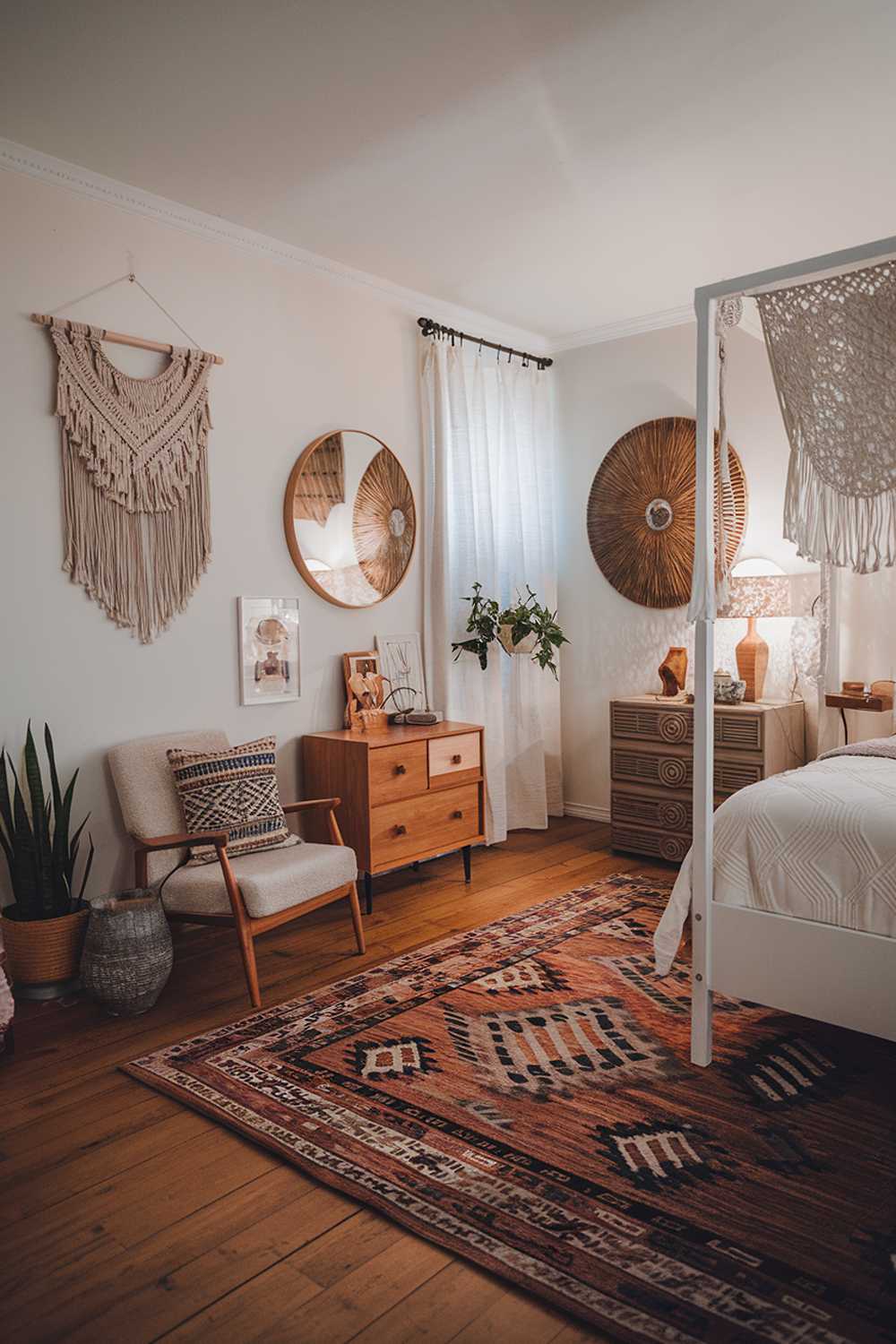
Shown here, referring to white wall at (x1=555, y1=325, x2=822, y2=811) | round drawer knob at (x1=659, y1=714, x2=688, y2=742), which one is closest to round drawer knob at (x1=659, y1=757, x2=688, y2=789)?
round drawer knob at (x1=659, y1=714, x2=688, y2=742)

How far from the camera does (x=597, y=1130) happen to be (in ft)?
7.38

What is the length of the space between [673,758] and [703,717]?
7.22 ft

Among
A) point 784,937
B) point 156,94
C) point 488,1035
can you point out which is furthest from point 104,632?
point 784,937

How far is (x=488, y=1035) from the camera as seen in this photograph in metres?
2.77

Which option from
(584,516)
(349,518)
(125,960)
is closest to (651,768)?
(584,516)

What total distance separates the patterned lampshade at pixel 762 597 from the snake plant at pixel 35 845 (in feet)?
9.58

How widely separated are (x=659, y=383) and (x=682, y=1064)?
367 centimetres

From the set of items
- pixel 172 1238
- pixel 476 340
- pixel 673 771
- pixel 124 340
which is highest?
pixel 476 340

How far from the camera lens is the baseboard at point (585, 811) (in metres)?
5.51

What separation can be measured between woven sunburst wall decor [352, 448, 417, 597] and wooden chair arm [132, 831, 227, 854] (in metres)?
1.67

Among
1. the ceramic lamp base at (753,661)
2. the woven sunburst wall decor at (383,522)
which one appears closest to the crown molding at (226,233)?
the woven sunburst wall decor at (383,522)

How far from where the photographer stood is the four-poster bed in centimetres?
227

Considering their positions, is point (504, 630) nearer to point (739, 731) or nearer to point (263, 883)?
point (739, 731)

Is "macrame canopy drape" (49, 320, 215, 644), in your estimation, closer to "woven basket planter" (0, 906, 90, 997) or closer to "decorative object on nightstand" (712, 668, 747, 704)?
"woven basket planter" (0, 906, 90, 997)
